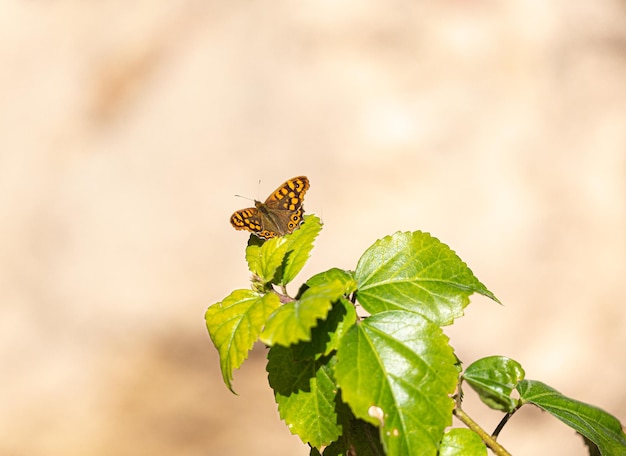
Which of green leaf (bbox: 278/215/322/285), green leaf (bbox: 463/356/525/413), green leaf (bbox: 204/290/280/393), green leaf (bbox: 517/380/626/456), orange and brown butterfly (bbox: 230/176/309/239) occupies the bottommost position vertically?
green leaf (bbox: 517/380/626/456)

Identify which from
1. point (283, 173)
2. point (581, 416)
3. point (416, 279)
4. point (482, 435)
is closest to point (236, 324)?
point (416, 279)

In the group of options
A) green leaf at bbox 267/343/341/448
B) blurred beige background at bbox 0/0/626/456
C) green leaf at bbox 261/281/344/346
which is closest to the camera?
green leaf at bbox 261/281/344/346

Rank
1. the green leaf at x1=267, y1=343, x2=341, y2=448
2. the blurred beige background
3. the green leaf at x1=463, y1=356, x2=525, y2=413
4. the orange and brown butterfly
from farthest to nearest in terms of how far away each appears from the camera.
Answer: the blurred beige background
the orange and brown butterfly
the green leaf at x1=463, y1=356, x2=525, y2=413
the green leaf at x1=267, y1=343, x2=341, y2=448

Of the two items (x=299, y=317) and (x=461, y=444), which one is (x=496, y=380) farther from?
(x=299, y=317)

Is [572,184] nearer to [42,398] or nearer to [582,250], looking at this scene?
[582,250]

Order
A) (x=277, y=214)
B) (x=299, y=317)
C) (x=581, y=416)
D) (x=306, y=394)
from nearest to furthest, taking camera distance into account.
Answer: (x=299, y=317), (x=306, y=394), (x=581, y=416), (x=277, y=214)

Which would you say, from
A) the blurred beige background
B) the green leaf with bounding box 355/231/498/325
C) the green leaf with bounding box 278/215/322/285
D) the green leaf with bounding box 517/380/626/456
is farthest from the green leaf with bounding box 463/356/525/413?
the blurred beige background

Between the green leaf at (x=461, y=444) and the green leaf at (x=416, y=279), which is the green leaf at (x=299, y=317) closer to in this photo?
the green leaf at (x=416, y=279)

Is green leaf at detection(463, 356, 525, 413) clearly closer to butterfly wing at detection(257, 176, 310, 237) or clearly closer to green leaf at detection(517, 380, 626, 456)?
green leaf at detection(517, 380, 626, 456)
